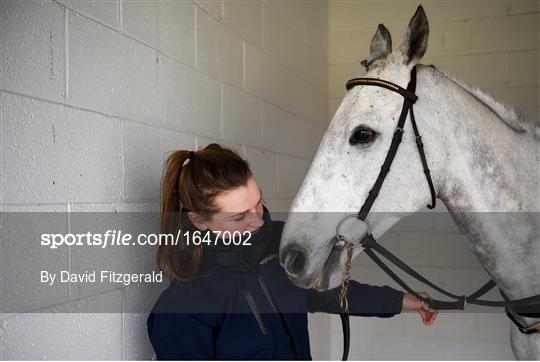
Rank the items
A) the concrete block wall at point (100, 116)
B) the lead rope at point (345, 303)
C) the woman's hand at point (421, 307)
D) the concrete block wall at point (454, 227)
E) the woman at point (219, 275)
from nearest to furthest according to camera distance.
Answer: the concrete block wall at point (100, 116)
the woman at point (219, 275)
the lead rope at point (345, 303)
the woman's hand at point (421, 307)
the concrete block wall at point (454, 227)

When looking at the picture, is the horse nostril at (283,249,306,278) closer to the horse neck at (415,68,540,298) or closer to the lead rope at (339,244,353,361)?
the lead rope at (339,244,353,361)

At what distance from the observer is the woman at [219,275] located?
995 mm

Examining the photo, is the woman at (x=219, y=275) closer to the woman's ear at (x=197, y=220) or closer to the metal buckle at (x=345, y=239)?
the woman's ear at (x=197, y=220)

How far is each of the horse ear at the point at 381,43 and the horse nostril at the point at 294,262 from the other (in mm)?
562

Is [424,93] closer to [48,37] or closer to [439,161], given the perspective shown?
[439,161]

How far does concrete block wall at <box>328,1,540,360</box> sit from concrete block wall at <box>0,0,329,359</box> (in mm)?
1258

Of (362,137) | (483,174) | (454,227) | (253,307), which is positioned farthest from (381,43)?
(454,227)

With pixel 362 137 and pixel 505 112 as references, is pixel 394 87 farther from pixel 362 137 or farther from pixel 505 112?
pixel 505 112

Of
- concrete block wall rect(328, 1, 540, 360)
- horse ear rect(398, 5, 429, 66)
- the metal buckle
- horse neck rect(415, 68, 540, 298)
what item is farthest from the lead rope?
concrete block wall rect(328, 1, 540, 360)

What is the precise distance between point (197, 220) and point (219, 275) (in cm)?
13

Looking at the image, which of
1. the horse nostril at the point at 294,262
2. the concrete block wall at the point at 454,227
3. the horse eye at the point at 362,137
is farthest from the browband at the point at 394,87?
the concrete block wall at the point at 454,227

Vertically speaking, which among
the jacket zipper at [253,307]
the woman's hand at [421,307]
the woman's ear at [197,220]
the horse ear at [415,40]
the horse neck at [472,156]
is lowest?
the woman's hand at [421,307]

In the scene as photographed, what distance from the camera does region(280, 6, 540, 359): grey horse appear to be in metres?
1.16

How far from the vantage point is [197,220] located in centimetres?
108
